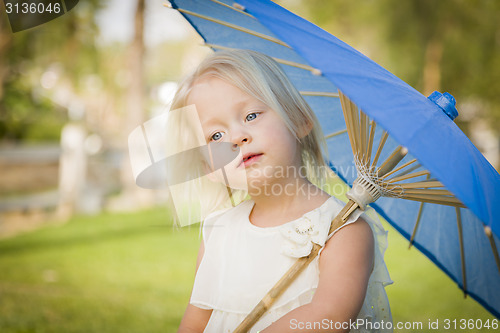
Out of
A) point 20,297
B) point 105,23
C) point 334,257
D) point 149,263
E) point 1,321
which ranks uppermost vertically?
point 334,257

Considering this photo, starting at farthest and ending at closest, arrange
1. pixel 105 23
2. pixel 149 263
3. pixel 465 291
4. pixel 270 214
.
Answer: pixel 105 23
pixel 149 263
pixel 465 291
pixel 270 214

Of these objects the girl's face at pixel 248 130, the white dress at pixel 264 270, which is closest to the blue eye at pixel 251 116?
the girl's face at pixel 248 130

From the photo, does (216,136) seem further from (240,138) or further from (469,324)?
(469,324)

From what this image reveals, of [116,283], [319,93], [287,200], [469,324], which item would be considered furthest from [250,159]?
[116,283]

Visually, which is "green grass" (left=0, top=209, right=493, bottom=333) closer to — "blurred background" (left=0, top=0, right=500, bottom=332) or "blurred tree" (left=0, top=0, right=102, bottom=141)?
"blurred background" (left=0, top=0, right=500, bottom=332)

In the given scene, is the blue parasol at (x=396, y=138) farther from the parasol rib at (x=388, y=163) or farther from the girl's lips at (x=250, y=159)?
the girl's lips at (x=250, y=159)

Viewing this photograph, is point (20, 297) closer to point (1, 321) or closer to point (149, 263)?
point (1, 321)

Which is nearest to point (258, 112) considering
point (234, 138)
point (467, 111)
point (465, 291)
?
point (234, 138)

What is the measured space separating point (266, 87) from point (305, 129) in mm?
213

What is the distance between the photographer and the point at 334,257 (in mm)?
1409

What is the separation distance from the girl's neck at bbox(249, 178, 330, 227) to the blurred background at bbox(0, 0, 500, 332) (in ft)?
1.80

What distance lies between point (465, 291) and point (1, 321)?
2848mm

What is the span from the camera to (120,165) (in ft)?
42.5

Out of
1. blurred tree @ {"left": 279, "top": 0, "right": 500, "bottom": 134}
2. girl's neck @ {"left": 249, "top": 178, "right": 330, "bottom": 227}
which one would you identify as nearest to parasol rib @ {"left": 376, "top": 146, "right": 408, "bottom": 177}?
girl's neck @ {"left": 249, "top": 178, "right": 330, "bottom": 227}
